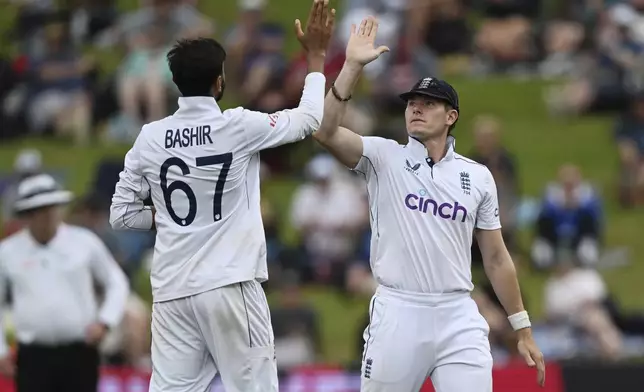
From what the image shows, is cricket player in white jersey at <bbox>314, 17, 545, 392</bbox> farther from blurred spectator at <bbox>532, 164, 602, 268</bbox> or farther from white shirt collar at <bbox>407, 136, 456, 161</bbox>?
blurred spectator at <bbox>532, 164, 602, 268</bbox>

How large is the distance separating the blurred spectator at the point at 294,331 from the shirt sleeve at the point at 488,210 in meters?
5.90

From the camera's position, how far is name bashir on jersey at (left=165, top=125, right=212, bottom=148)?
7.72 meters

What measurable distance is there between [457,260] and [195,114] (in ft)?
5.65

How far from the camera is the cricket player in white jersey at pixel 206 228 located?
7703 mm

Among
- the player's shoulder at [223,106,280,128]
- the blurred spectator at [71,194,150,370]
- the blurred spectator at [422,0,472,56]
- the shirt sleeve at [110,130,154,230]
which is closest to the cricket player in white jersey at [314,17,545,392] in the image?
the player's shoulder at [223,106,280,128]

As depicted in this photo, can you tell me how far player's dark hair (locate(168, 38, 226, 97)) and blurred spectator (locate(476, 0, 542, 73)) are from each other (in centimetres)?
1227

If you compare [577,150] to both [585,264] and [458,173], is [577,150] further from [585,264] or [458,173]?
[458,173]

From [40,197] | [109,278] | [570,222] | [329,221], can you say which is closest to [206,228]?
[40,197]

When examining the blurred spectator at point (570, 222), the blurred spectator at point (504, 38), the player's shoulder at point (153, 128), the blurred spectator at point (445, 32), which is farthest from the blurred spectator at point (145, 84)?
the player's shoulder at point (153, 128)

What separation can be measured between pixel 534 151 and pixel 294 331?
585 cm

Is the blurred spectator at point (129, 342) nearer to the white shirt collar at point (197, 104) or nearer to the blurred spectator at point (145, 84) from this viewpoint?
the blurred spectator at point (145, 84)

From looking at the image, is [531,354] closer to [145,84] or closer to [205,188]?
[205,188]

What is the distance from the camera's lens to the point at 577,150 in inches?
741

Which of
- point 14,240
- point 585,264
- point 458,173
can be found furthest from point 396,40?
point 458,173
